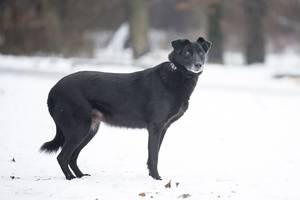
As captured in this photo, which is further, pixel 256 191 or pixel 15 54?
pixel 15 54

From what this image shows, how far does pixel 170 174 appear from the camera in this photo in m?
8.73

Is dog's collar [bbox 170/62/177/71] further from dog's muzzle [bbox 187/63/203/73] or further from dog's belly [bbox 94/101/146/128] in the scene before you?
dog's belly [bbox 94/101/146/128]

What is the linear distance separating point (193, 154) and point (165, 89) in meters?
2.15

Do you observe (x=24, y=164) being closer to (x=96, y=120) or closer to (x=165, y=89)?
(x=96, y=120)

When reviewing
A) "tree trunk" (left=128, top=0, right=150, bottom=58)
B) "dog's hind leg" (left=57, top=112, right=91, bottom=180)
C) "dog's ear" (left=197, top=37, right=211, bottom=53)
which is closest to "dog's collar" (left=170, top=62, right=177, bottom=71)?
"dog's ear" (left=197, top=37, right=211, bottom=53)

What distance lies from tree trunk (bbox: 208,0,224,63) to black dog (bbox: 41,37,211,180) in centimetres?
2031

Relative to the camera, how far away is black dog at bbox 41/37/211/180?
8.09 meters

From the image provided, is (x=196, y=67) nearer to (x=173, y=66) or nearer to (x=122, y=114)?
(x=173, y=66)

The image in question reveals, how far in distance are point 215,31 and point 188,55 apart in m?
20.9

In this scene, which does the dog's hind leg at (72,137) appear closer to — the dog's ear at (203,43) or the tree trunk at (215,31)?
the dog's ear at (203,43)

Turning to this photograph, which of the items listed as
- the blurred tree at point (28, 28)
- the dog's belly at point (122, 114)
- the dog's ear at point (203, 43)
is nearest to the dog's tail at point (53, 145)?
the dog's belly at point (122, 114)

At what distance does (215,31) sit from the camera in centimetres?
2895

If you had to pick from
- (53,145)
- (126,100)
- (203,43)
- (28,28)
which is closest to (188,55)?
(203,43)

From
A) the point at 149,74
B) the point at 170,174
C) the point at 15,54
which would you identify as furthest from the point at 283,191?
the point at 15,54
